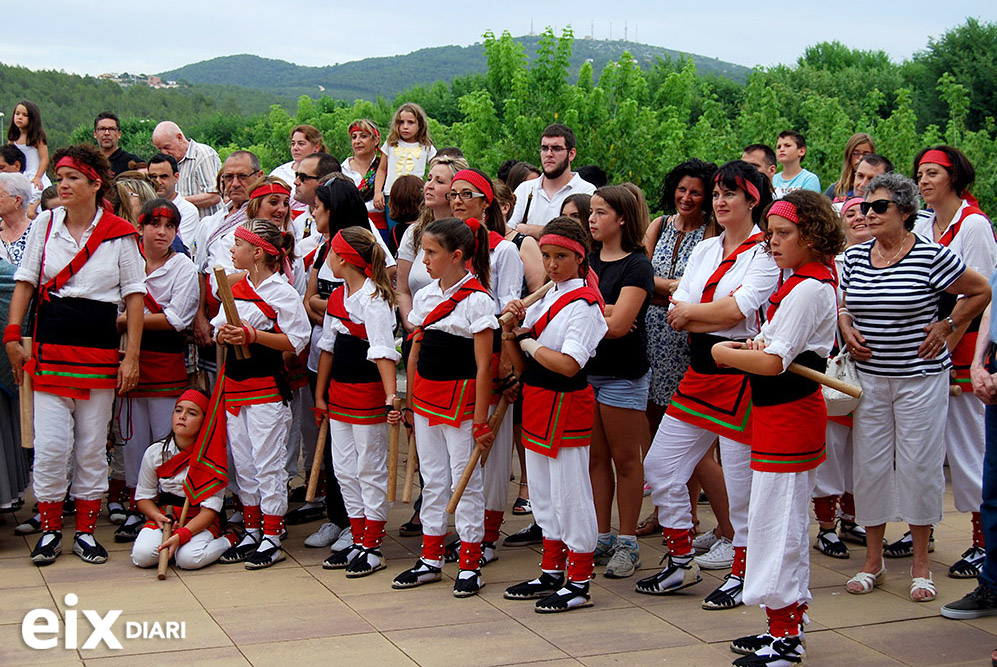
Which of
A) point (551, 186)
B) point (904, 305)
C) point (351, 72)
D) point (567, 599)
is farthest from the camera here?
point (351, 72)

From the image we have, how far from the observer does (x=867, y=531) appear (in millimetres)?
5512

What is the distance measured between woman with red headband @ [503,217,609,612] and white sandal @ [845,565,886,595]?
1.37m

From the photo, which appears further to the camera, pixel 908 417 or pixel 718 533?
pixel 718 533

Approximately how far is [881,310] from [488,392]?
199 cm

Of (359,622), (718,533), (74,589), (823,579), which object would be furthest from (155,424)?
(823,579)

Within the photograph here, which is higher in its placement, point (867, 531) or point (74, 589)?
point (867, 531)

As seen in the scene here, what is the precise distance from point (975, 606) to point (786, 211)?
2.14 m

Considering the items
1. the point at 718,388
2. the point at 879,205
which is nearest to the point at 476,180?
the point at 718,388

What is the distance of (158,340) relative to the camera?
656cm

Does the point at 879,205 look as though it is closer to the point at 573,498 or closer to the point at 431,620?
the point at 573,498

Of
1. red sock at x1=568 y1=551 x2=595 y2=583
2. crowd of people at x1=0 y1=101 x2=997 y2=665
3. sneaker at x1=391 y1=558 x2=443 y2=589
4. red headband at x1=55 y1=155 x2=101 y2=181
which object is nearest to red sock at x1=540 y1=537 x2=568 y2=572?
crowd of people at x1=0 y1=101 x2=997 y2=665

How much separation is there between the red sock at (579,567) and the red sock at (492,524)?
3.05 ft

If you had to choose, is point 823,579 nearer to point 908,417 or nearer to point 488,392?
point 908,417

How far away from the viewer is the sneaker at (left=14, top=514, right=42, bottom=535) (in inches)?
253
